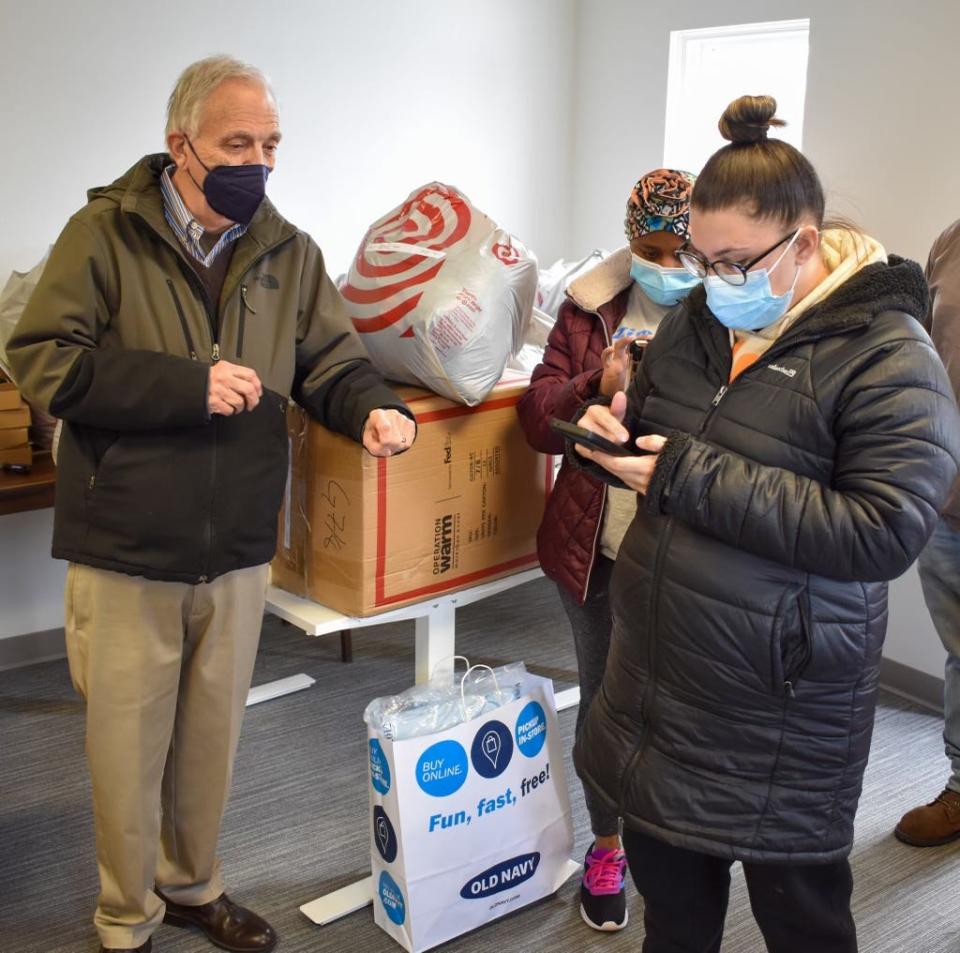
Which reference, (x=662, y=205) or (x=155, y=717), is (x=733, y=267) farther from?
(x=155, y=717)

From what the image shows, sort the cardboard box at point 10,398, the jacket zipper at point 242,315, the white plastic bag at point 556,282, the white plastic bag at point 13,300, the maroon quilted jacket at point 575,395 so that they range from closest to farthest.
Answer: the jacket zipper at point 242,315
the maroon quilted jacket at point 575,395
the white plastic bag at point 13,300
the cardboard box at point 10,398
the white plastic bag at point 556,282

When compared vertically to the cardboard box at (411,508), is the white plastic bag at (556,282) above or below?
above

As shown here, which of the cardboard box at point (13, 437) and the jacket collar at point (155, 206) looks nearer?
the jacket collar at point (155, 206)

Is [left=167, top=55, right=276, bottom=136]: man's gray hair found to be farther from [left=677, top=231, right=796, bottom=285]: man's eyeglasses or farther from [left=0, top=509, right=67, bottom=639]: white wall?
[left=0, top=509, right=67, bottom=639]: white wall

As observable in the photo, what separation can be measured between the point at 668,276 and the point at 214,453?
849 millimetres

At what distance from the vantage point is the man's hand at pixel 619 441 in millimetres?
1445

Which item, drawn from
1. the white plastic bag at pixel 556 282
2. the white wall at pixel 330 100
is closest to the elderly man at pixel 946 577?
the white plastic bag at pixel 556 282

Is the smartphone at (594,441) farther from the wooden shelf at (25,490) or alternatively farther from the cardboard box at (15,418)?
the cardboard box at (15,418)

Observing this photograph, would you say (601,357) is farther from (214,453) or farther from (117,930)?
(117,930)

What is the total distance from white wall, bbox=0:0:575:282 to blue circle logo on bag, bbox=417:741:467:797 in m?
1.96

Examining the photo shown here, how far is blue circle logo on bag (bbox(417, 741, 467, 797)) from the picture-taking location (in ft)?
6.74

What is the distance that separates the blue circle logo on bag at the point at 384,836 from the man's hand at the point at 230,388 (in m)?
0.85

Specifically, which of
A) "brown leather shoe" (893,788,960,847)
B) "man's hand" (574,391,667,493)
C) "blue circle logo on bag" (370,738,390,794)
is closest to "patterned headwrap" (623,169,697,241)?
"man's hand" (574,391,667,493)

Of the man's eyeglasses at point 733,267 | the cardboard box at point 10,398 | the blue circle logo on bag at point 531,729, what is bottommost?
the blue circle logo on bag at point 531,729
